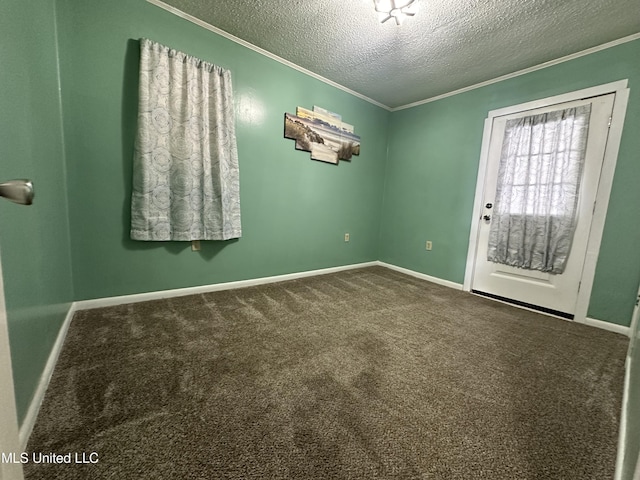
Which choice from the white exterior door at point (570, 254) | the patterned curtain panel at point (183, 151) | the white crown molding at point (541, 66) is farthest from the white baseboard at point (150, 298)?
the white crown molding at point (541, 66)

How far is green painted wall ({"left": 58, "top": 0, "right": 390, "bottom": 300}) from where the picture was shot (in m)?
1.63

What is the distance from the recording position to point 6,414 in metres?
0.43

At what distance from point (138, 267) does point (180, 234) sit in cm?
40

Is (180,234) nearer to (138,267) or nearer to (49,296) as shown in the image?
(138,267)

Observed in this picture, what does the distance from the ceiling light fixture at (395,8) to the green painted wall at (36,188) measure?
1.82 metres

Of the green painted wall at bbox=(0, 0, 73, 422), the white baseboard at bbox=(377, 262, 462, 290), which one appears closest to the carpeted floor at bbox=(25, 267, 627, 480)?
the green painted wall at bbox=(0, 0, 73, 422)

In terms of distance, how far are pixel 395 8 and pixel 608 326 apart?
2.83 m

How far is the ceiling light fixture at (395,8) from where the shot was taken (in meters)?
1.54

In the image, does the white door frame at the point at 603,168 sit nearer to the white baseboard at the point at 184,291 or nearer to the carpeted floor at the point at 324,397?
the carpeted floor at the point at 324,397

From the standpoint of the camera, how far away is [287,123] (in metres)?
2.48

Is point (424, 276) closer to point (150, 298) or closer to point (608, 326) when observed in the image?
point (608, 326)

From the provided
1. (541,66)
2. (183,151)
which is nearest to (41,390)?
(183,151)

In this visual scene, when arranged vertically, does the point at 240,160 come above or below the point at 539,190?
above

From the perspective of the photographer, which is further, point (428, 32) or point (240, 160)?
point (240, 160)
